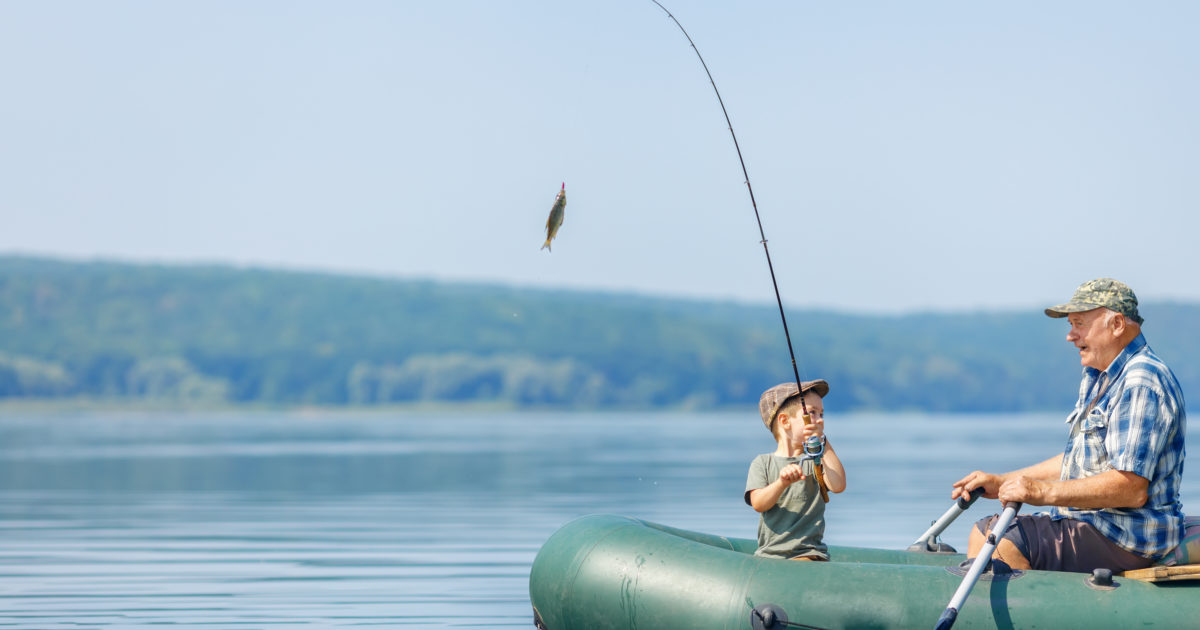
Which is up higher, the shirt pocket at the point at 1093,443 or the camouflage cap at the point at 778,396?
the camouflage cap at the point at 778,396

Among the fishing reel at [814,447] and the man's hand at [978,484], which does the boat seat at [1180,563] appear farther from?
the fishing reel at [814,447]

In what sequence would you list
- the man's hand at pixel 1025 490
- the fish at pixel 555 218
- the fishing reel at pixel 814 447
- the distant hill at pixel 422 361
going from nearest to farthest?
the man's hand at pixel 1025 490 < the fishing reel at pixel 814 447 < the fish at pixel 555 218 < the distant hill at pixel 422 361

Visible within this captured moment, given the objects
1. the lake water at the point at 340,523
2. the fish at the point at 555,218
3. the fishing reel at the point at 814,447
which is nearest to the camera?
the fishing reel at the point at 814,447

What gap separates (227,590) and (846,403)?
166m

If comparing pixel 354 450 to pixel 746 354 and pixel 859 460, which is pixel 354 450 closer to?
pixel 859 460

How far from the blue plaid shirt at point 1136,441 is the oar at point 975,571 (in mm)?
390

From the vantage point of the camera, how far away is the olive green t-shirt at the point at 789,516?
668 cm

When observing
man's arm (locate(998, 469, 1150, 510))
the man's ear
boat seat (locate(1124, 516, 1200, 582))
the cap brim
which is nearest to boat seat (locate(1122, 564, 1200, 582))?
boat seat (locate(1124, 516, 1200, 582))

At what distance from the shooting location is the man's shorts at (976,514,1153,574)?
648cm

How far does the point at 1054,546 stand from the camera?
660 cm

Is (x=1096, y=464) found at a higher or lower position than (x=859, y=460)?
higher

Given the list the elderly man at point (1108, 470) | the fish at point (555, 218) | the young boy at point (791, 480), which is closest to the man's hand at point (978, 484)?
the elderly man at point (1108, 470)

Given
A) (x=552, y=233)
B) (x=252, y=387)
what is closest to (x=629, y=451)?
(x=552, y=233)

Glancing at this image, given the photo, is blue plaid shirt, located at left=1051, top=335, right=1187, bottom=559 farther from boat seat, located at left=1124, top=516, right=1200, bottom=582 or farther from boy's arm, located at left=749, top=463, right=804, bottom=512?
boy's arm, located at left=749, top=463, right=804, bottom=512
